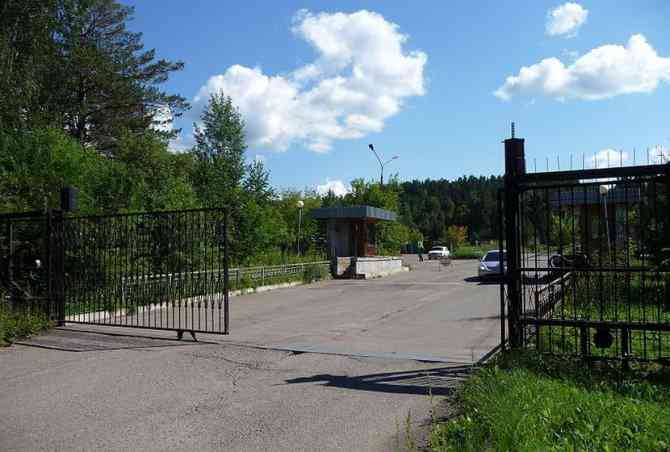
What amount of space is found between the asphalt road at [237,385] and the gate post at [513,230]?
87 centimetres

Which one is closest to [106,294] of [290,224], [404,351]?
[404,351]

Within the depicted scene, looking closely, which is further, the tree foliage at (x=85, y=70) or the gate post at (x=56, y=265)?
the tree foliage at (x=85, y=70)

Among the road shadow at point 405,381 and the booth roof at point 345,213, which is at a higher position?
the booth roof at point 345,213

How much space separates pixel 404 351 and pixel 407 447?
4421mm

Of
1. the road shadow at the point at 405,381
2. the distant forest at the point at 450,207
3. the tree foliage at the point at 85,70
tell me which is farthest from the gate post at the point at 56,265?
the distant forest at the point at 450,207

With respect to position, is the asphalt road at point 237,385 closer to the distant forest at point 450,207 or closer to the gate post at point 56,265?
the gate post at point 56,265

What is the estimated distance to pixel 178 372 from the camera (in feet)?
25.6

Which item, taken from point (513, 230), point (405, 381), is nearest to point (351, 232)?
point (513, 230)

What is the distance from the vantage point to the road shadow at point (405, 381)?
6.72m

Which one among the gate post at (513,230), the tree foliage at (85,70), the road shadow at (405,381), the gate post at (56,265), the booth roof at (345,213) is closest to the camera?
the road shadow at (405,381)

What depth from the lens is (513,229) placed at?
24.7ft

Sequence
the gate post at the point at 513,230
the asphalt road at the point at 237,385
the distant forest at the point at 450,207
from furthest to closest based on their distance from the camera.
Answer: the distant forest at the point at 450,207 < the gate post at the point at 513,230 < the asphalt road at the point at 237,385

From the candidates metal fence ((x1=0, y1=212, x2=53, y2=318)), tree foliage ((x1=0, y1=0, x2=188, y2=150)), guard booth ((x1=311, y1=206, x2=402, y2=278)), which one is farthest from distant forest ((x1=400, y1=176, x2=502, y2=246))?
metal fence ((x1=0, y1=212, x2=53, y2=318))

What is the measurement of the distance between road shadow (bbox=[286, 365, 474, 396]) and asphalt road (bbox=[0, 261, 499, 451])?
0.01 metres
